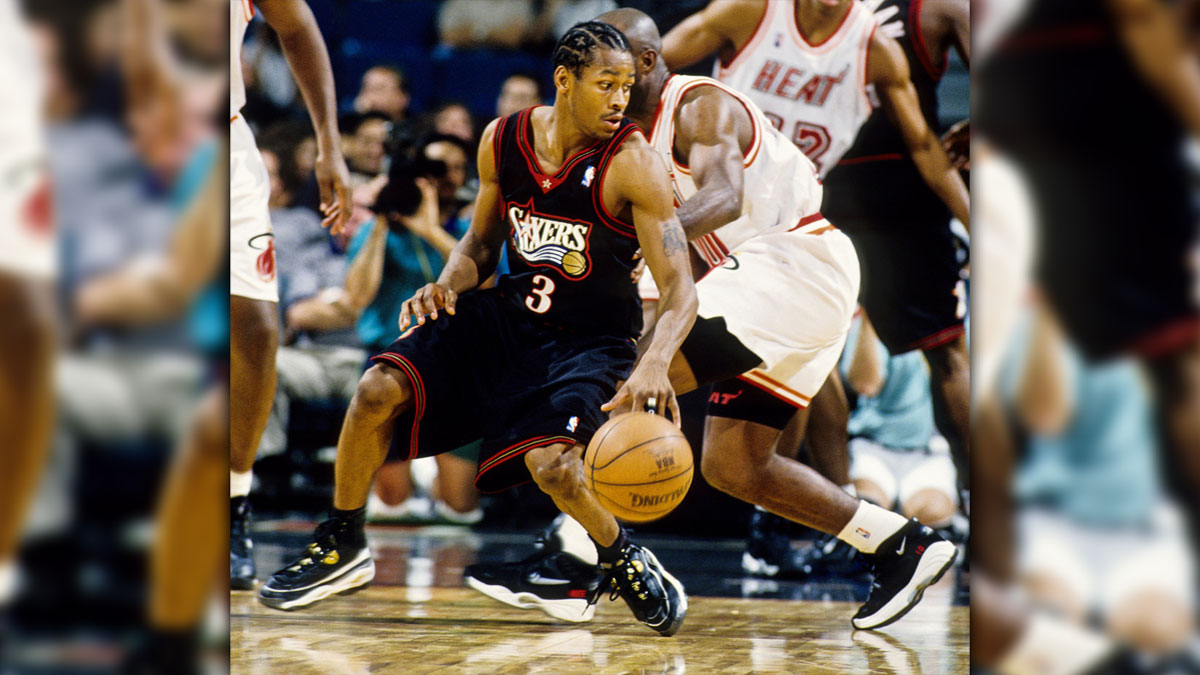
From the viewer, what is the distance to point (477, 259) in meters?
3.66

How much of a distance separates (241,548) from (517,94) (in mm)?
1928

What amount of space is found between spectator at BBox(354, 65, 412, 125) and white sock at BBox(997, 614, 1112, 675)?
10.3 ft

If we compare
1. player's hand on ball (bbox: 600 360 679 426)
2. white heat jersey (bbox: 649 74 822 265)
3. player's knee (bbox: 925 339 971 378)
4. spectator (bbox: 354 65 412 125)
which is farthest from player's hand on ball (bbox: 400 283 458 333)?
player's knee (bbox: 925 339 971 378)

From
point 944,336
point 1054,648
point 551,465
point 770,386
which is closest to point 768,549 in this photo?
point 770,386

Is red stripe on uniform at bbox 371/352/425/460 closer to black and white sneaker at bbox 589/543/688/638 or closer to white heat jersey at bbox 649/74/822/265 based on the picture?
black and white sneaker at bbox 589/543/688/638

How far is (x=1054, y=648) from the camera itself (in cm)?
199

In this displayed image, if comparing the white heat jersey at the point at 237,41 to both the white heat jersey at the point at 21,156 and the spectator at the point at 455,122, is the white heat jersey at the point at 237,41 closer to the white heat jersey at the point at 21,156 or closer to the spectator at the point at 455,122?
the spectator at the point at 455,122

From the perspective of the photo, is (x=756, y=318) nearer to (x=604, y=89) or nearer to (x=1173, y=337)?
(x=604, y=89)

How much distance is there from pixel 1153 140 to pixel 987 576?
0.80 m

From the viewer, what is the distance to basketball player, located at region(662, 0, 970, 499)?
13.5 feet

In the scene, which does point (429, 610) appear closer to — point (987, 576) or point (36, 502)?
point (36, 502)

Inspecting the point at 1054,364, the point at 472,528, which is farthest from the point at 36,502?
the point at 472,528

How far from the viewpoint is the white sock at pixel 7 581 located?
203 cm

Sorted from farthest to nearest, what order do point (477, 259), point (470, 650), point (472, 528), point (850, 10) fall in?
point (472, 528) → point (850, 10) → point (477, 259) → point (470, 650)
